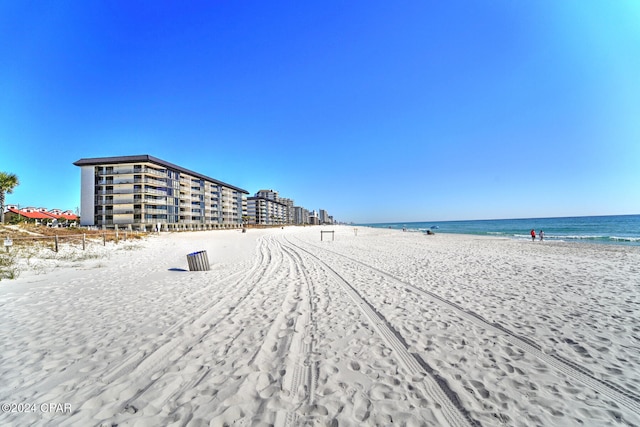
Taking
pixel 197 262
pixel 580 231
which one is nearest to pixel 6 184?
pixel 197 262

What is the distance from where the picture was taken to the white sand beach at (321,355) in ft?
9.45

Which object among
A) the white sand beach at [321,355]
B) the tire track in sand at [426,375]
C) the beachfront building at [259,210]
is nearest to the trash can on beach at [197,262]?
the white sand beach at [321,355]

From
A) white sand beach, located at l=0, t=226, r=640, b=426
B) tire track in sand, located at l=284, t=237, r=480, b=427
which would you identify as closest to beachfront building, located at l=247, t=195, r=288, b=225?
white sand beach, located at l=0, t=226, r=640, b=426

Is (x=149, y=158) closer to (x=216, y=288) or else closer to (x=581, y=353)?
(x=216, y=288)

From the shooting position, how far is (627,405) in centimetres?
302

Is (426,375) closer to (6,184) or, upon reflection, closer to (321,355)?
(321,355)

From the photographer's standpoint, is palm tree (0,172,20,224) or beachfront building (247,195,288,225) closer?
palm tree (0,172,20,224)

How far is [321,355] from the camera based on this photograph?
411 cm

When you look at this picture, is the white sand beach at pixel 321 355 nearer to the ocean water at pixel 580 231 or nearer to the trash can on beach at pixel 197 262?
the trash can on beach at pixel 197 262

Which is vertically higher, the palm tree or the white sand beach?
the palm tree

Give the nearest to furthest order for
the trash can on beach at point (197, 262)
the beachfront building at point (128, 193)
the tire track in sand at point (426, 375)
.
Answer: the tire track in sand at point (426, 375) < the trash can on beach at point (197, 262) < the beachfront building at point (128, 193)

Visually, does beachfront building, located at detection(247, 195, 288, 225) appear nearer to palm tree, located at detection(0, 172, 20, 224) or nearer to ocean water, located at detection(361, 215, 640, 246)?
ocean water, located at detection(361, 215, 640, 246)

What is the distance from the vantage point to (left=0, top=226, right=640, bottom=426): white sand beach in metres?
2.88

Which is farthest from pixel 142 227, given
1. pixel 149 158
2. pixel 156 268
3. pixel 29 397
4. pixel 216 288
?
pixel 29 397
